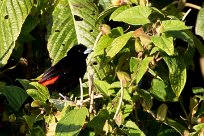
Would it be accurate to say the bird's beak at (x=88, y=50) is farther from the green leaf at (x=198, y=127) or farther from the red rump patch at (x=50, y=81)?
the green leaf at (x=198, y=127)

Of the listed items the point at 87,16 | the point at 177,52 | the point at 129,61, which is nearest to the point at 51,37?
the point at 87,16

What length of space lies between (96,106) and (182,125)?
1.29ft

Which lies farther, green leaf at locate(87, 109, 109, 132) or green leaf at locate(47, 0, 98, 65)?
green leaf at locate(47, 0, 98, 65)

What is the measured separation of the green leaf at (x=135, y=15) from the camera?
6.46 ft

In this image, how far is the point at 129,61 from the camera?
86.7 inches

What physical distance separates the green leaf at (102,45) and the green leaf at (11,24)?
0.33 meters

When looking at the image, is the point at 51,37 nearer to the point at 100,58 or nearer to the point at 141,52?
the point at 100,58

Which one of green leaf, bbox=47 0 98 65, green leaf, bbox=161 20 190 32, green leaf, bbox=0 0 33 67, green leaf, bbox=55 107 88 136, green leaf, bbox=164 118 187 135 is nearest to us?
green leaf, bbox=55 107 88 136

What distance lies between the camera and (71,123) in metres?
1.82

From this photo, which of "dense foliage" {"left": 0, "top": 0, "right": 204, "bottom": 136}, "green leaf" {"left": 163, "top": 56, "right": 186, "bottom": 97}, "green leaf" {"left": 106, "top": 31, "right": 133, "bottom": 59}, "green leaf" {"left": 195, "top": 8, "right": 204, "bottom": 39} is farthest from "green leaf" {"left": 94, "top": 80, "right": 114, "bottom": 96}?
"green leaf" {"left": 195, "top": 8, "right": 204, "bottom": 39}

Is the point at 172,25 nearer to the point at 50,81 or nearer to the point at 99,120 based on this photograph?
the point at 99,120

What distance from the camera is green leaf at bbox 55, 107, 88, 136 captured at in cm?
180

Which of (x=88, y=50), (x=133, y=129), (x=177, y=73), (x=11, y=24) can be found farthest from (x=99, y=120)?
(x=11, y=24)

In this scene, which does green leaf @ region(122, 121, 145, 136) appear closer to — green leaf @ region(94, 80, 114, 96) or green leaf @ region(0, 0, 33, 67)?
green leaf @ region(94, 80, 114, 96)
